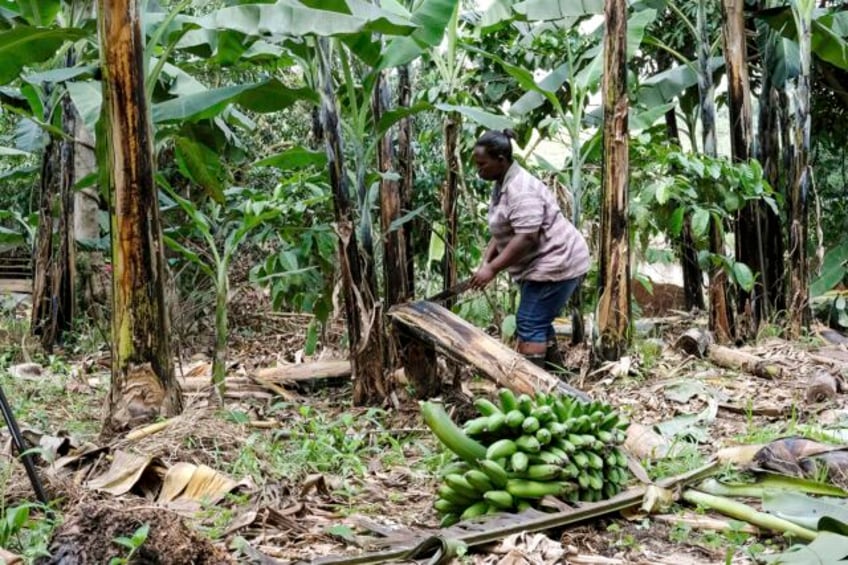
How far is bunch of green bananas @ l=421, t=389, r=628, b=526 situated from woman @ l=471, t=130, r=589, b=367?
2.03 m

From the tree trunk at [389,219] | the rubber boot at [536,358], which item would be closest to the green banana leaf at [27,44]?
the tree trunk at [389,219]

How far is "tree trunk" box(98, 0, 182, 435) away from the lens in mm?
4250

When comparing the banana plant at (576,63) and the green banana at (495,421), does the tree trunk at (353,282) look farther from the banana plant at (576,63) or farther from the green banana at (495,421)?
the green banana at (495,421)

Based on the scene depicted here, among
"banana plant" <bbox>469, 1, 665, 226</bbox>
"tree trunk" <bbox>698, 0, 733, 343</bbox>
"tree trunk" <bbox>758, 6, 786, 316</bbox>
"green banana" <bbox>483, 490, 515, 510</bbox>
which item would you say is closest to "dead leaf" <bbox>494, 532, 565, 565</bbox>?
"green banana" <bbox>483, 490, 515, 510</bbox>

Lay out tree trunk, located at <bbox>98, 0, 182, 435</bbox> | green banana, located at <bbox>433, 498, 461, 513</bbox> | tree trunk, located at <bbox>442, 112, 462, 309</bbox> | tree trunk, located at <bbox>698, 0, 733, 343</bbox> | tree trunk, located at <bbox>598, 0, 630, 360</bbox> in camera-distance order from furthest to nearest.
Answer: tree trunk, located at <bbox>698, 0, 733, 343</bbox>, tree trunk, located at <bbox>442, 112, 462, 309</bbox>, tree trunk, located at <bbox>598, 0, 630, 360</bbox>, tree trunk, located at <bbox>98, 0, 182, 435</bbox>, green banana, located at <bbox>433, 498, 461, 513</bbox>

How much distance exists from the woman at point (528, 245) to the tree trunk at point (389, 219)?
0.61 meters

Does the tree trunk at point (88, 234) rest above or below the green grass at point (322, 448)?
above

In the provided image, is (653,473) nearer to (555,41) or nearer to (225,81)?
(555,41)

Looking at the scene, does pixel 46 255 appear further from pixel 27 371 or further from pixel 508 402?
pixel 508 402

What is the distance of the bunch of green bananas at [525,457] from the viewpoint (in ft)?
10.8

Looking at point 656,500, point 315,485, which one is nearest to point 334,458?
point 315,485

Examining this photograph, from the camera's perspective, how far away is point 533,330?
19.0 feet

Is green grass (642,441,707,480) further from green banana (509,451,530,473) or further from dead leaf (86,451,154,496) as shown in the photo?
dead leaf (86,451,154,496)

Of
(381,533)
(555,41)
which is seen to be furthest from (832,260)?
(381,533)
